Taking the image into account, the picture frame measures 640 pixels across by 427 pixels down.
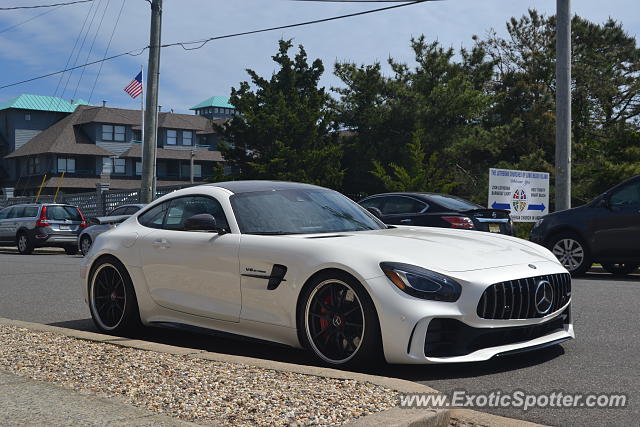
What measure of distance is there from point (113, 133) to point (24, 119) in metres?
8.62

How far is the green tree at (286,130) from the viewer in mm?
46156

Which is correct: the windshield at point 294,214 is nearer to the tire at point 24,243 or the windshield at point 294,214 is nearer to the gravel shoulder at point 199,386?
the gravel shoulder at point 199,386

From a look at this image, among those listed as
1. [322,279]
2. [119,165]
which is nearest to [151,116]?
[322,279]

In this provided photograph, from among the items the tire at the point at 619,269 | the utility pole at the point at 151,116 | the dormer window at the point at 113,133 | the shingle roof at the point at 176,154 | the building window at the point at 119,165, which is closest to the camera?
the tire at the point at 619,269

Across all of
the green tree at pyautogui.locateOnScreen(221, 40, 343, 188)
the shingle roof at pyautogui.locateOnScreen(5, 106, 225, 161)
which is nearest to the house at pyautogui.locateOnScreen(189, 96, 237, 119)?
the shingle roof at pyautogui.locateOnScreen(5, 106, 225, 161)

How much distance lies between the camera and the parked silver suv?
2517 centimetres

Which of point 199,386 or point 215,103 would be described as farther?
point 215,103

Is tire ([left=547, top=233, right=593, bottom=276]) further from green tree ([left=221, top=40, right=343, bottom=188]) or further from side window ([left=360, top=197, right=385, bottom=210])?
green tree ([left=221, top=40, right=343, bottom=188])

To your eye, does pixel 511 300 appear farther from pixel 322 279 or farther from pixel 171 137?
pixel 171 137

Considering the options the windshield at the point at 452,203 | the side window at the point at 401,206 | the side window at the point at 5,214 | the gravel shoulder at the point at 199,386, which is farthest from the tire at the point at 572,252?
the side window at the point at 5,214

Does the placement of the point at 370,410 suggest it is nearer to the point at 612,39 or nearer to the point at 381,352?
A: the point at 381,352

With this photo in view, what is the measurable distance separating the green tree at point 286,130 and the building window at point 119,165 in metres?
21.6

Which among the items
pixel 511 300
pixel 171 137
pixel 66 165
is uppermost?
pixel 171 137

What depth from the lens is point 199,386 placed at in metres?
5.00
